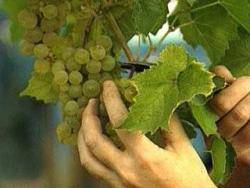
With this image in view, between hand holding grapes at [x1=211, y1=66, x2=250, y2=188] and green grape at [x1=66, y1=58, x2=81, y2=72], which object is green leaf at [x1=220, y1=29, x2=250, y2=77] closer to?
hand holding grapes at [x1=211, y1=66, x2=250, y2=188]

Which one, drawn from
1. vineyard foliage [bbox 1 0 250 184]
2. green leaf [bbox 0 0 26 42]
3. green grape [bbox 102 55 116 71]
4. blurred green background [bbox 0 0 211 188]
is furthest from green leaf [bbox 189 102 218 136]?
blurred green background [bbox 0 0 211 188]

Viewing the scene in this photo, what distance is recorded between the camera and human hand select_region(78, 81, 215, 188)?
21.8 inches

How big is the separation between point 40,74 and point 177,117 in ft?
0.55

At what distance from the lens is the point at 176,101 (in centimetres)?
50

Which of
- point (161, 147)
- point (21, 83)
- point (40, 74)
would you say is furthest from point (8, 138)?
point (161, 147)

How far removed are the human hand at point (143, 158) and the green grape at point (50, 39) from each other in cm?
8

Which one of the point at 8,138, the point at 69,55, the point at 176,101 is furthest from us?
the point at 8,138

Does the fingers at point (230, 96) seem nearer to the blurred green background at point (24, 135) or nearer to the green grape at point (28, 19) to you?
the green grape at point (28, 19)

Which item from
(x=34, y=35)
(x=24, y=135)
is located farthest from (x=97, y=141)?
(x=24, y=135)

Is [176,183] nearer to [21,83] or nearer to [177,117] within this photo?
[177,117]

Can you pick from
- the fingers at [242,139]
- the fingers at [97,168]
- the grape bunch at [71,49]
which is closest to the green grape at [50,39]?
the grape bunch at [71,49]

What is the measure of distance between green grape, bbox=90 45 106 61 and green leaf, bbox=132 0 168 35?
4 cm

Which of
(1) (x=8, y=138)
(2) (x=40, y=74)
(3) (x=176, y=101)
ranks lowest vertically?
(1) (x=8, y=138)

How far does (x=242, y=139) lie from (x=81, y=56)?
0.21 meters
